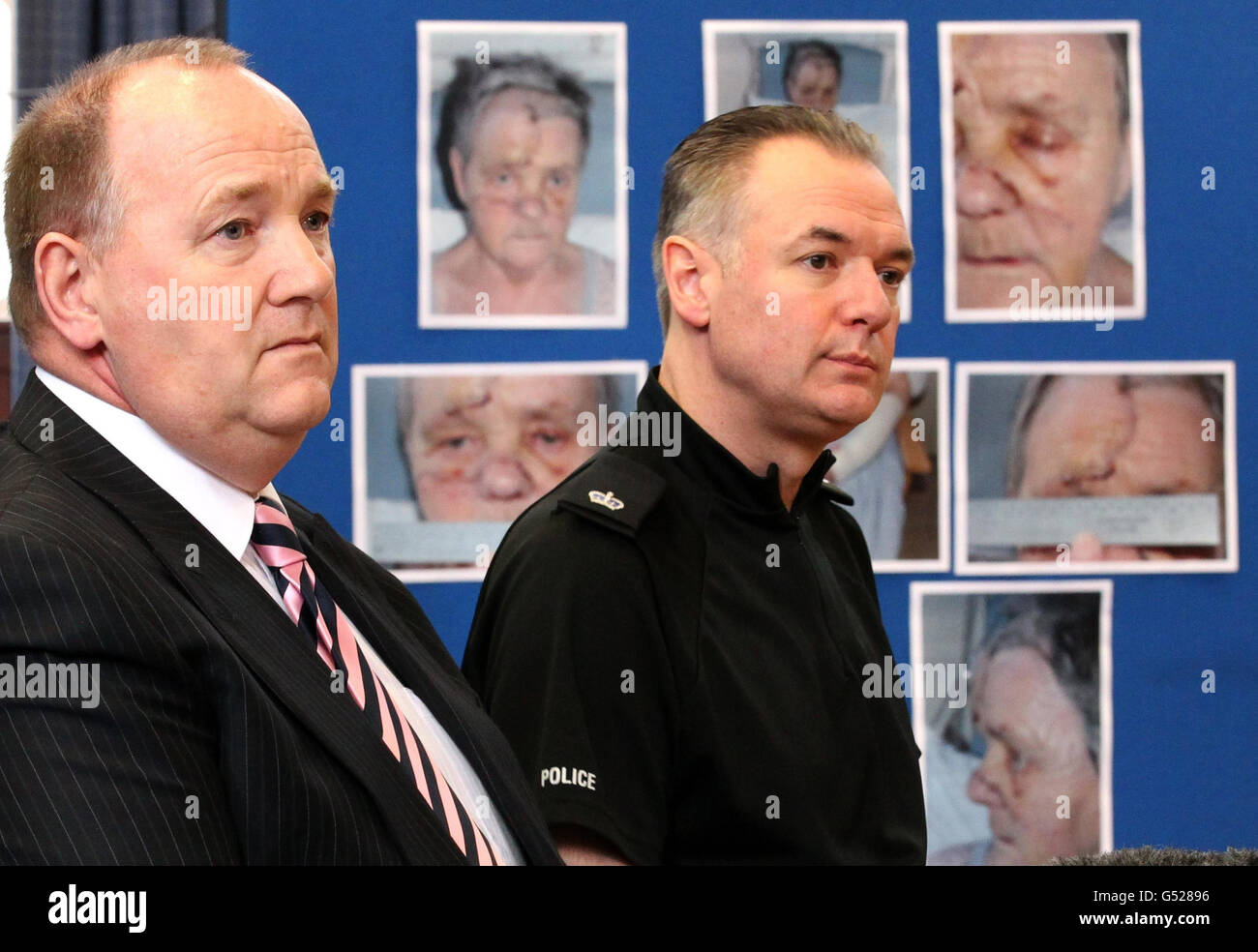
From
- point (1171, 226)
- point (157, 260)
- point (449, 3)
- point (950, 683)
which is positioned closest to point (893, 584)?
point (950, 683)

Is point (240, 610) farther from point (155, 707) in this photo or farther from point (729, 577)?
point (729, 577)

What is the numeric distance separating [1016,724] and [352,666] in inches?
57.5

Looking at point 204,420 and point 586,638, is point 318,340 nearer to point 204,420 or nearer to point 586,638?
Result: point 204,420

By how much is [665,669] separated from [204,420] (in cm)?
58

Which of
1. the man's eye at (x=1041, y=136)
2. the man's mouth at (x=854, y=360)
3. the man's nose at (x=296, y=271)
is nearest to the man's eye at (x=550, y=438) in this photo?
the man's mouth at (x=854, y=360)

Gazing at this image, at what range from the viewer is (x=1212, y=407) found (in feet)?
7.72

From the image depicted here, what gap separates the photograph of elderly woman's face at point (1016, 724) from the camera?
232 centimetres

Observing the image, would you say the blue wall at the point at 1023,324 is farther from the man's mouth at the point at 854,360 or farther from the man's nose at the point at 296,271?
the man's nose at the point at 296,271

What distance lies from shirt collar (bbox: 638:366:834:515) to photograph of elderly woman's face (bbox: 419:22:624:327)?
2.17 ft

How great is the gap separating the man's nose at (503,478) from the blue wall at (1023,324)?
0.17 metres

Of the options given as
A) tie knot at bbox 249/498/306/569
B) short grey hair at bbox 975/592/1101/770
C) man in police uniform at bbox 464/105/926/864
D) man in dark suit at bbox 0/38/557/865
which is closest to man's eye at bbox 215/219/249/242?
man in dark suit at bbox 0/38/557/865

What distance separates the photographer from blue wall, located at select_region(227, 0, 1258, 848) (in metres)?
2.27

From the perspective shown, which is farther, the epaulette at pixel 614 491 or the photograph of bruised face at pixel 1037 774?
the photograph of bruised face at pixel 1037 774

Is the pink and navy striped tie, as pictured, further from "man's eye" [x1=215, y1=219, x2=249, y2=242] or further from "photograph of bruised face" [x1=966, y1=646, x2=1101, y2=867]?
"photograph of bruised face" [x1=966, y1=646, x2=1101, y2=867]
